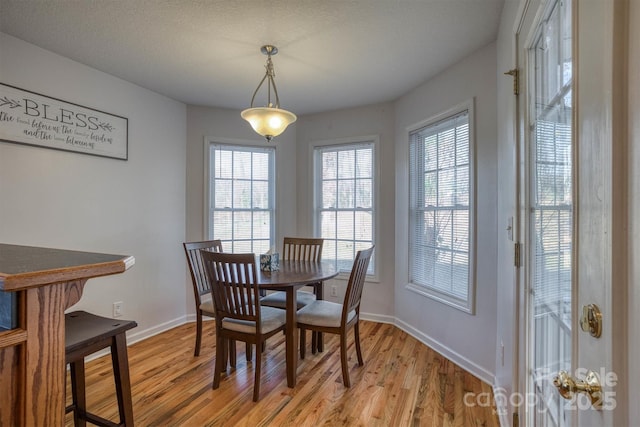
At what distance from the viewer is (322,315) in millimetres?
2336

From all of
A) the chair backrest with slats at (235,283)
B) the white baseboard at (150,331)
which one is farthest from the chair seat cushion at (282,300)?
the white baseboard at (150,331)

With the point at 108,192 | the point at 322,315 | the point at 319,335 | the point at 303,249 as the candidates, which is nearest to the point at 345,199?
the point at 303,249

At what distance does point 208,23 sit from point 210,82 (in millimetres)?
969

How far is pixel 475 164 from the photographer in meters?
2.42

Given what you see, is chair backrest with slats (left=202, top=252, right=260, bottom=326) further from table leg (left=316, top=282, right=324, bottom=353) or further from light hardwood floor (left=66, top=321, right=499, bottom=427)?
table leg (left=316, top=282, right=324, bottom=353)

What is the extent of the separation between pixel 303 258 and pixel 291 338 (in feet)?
3.68

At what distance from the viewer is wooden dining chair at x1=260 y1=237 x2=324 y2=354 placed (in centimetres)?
274

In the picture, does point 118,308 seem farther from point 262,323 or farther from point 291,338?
point 291,338

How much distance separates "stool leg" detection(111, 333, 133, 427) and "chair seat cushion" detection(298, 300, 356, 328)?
1151mm

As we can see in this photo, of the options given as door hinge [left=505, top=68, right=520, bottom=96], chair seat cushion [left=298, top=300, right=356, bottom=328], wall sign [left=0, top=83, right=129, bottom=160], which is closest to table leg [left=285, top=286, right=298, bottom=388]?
chair seat cushion [left=298, top=300, right=356, bottom=328]

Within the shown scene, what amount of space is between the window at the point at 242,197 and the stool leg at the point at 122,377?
7.43ft

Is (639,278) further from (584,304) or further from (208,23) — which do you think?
(208,23)

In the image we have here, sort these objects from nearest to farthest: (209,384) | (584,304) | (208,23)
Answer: (584,304), (208,23), (209,384)

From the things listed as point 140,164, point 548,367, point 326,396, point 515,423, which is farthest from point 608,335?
point 140,164
